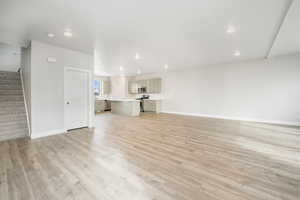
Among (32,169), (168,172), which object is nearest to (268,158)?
(168,172)

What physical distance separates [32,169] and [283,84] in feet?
25.4

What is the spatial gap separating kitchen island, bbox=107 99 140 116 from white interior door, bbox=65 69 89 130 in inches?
110

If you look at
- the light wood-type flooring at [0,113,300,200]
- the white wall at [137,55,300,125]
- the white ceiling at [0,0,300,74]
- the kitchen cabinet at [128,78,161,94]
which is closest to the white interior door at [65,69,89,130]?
the white ceiling at [0,0,300,74]

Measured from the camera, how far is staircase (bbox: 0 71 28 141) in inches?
144

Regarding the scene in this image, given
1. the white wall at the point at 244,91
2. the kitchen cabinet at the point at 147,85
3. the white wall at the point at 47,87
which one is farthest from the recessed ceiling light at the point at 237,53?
A: the white wall at the point at 47,87

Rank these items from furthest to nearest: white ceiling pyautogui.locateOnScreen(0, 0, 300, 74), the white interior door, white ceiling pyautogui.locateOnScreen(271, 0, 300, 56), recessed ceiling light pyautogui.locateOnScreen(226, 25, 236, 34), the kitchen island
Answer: the kitchen island < the white interior door < recessed ceiling light pyautogui.locateOnScreen(226, 25, 236, 34) < white ceiling pyautogui.locateOnScreen(271, 0, 300, 56) < white ceiling pyautogui.locateOnScreen(0, 0, 300, 74)

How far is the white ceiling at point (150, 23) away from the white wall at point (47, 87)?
1.06 ft

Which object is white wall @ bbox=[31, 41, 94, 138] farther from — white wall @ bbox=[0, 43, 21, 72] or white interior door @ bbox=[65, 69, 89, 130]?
white wall @ bbox=[0, 43, 21, 72]

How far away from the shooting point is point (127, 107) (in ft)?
24.7

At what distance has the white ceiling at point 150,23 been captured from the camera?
7.35 ft

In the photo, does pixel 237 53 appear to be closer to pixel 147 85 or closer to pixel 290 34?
pixel 290 34

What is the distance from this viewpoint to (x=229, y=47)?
14.3 ft

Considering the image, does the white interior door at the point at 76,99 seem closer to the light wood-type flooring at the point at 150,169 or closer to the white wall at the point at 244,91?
the light wood-type flooring at the point at 150,169

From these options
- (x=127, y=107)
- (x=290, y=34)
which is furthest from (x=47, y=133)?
(x=290, y=34)
